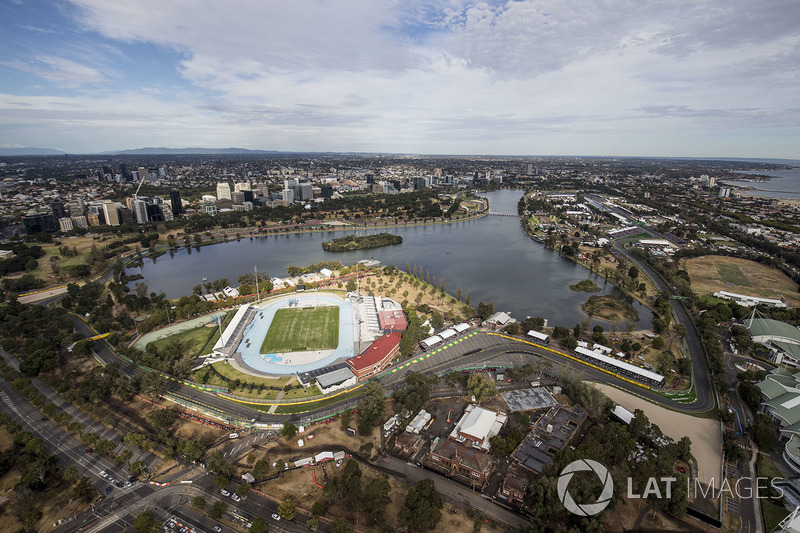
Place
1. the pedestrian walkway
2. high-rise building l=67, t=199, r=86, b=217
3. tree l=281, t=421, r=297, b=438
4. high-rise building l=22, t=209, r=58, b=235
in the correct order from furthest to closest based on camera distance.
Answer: high-rise building l=67, t=199, r=86, b=217 < high-rise building l=22, t=209, r=58, b=235 < the pedestrian walkway < tree l=281, t=421, r=297, b=438

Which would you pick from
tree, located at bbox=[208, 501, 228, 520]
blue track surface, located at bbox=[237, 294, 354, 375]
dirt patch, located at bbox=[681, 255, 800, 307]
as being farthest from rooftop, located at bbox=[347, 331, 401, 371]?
dirt patch, located at bbox=[681, 255, 800, 307]

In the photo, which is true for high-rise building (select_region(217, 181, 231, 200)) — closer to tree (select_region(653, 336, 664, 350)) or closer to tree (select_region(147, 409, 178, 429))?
tree (select_region(147, 409, 178, 429))

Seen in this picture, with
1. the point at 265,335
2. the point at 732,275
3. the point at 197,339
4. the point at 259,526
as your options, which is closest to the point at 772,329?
the point at 732,275

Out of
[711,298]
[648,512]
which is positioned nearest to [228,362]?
[648,512]

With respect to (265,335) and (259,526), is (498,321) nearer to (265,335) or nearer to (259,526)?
(265,335)

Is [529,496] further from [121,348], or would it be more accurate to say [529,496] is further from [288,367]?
[121,348]
